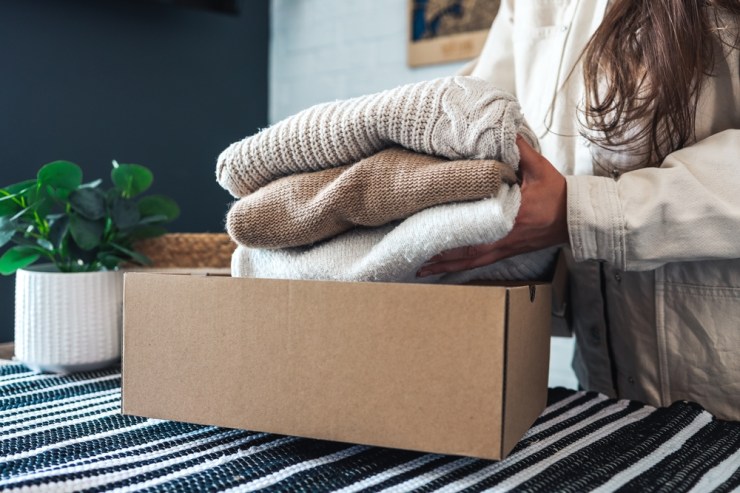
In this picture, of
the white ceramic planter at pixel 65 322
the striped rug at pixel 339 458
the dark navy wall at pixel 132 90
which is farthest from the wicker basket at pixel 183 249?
the dark navy wall at pixel 132 90

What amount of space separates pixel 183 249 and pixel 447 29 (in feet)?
3.78

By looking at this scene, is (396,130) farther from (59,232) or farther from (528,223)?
(59,232)

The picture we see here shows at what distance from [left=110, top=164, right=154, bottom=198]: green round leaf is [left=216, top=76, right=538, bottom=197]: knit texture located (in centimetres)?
44

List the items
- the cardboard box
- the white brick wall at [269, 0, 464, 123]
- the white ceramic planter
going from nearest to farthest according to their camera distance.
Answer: the cardboard box
the white ceramic planter
the white brick wall at [269, 0, 464, 123]

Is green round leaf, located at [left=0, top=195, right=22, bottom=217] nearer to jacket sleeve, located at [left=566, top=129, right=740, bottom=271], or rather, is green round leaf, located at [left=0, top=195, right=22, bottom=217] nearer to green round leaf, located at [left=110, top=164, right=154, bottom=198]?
green round leaf, located at [left=110, top=164, right=154, bottom=198]

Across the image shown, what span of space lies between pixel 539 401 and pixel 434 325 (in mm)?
187

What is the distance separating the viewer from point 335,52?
202 cm

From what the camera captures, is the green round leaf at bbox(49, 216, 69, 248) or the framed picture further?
the framed picture

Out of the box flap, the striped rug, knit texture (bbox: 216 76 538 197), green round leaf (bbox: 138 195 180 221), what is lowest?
the striped rug

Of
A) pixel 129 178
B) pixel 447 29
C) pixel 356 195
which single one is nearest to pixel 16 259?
pixel 129 178

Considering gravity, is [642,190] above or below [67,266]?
above

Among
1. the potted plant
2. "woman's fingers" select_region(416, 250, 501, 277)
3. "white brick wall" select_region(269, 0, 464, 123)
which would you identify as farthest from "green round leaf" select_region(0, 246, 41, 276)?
"white brick wall" select_region(269, 0, 464, 123)

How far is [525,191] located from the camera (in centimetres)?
56

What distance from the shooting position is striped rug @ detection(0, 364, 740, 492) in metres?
0.43
